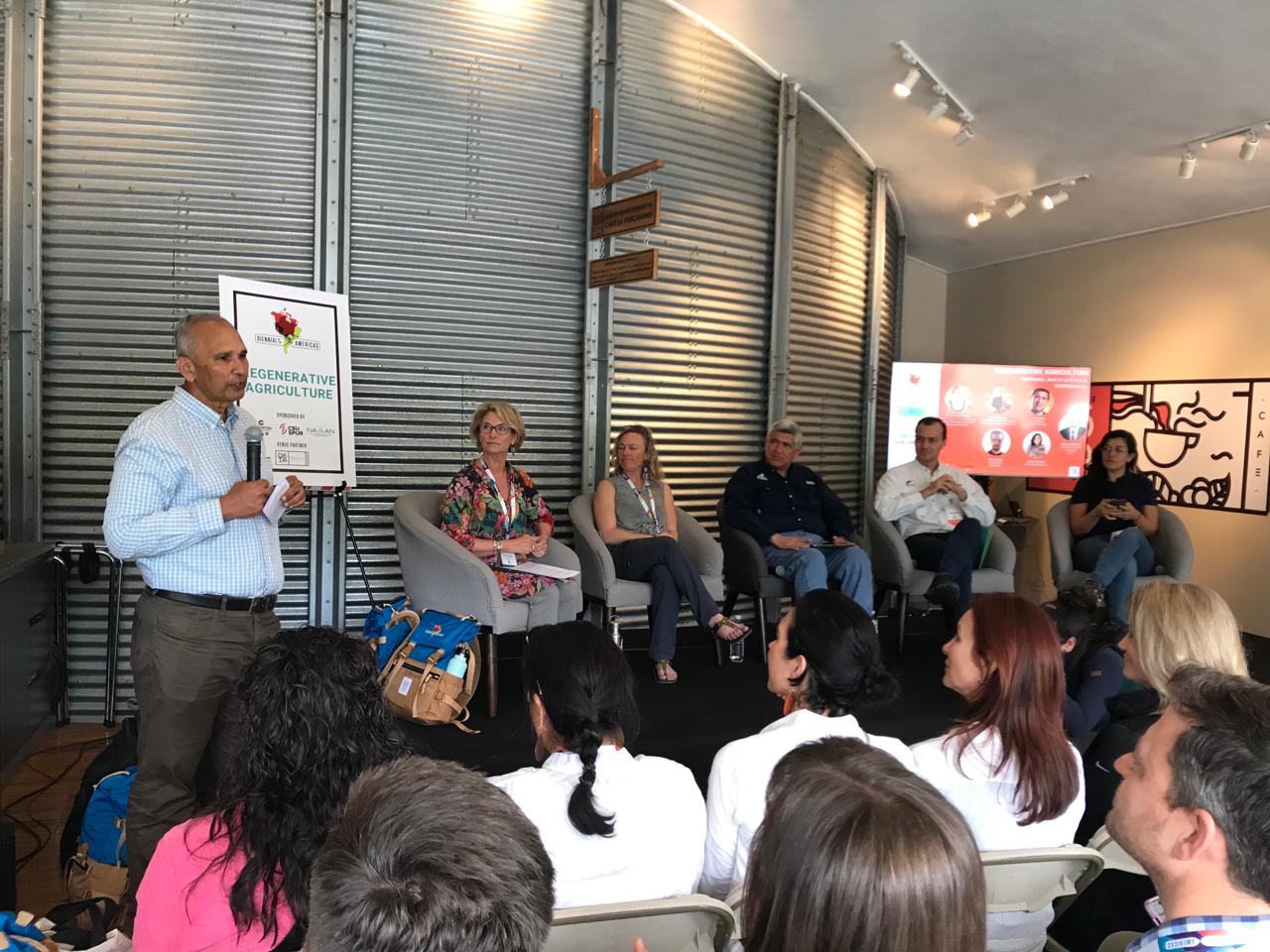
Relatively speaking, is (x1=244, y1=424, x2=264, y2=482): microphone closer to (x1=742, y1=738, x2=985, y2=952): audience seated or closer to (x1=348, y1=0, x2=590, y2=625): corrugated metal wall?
(x1=742, y1=738, x2=985, y2=952): audience seated

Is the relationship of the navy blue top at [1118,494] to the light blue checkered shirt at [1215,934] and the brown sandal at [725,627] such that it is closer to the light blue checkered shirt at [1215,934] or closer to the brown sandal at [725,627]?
the brown sandal at [725,627]

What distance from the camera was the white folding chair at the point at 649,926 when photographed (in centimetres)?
137

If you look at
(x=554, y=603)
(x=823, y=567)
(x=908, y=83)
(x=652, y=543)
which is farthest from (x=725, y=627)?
(x=908, y=83)

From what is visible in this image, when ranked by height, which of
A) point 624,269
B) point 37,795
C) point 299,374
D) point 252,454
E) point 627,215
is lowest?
point 37,795

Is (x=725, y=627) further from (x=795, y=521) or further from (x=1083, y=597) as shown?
(x=1083, y=597)

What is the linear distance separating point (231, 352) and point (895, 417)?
5.39 metres

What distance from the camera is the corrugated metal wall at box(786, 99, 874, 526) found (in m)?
6.41

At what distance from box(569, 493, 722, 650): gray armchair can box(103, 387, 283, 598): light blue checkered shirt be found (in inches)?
81.0

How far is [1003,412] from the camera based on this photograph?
7273 millimetres

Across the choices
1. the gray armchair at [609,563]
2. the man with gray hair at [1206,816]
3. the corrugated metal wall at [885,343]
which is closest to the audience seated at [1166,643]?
the man with gray hair at [1206,816]

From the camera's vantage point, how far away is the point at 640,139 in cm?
561

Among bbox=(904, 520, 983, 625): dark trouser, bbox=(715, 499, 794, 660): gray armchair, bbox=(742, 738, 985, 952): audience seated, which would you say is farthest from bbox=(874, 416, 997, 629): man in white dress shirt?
bbox=(742, 738, 985, 952): audience seated

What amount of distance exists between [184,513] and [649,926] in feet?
5.90

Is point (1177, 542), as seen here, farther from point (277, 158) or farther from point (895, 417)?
point (277, 158)
